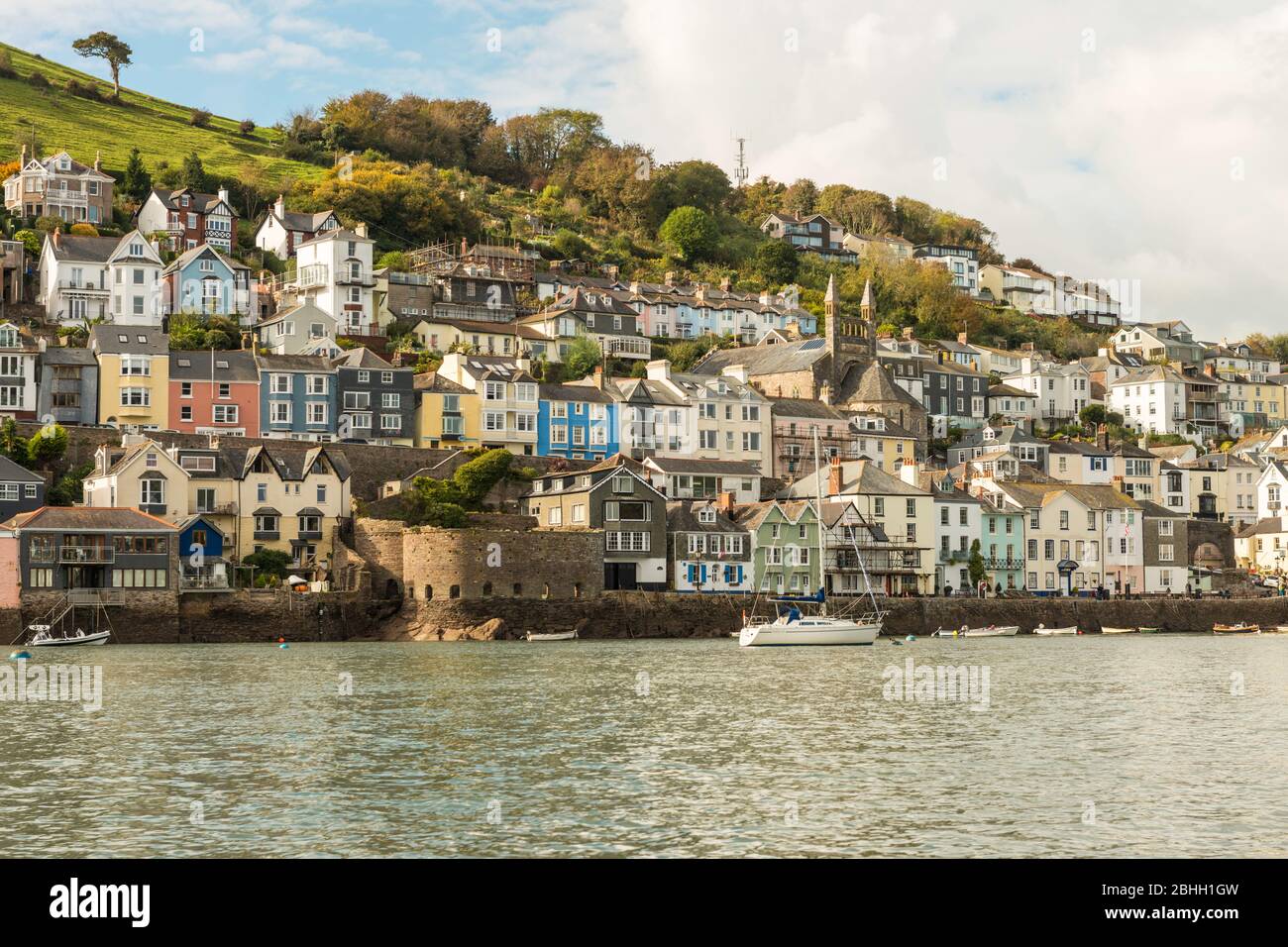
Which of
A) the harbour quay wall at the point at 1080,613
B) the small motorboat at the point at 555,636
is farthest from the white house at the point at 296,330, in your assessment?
the harbour quay wall at the point at 1080,613

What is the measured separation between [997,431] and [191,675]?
75913 mm

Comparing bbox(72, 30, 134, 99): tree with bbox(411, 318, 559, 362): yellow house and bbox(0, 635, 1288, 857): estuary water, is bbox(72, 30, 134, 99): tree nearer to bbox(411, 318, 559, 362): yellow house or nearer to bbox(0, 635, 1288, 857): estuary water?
bbox(411, 318, 559, 362): yellow house

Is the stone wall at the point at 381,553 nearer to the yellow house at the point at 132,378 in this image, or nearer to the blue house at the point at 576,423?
the yellow house at the point at 132,378

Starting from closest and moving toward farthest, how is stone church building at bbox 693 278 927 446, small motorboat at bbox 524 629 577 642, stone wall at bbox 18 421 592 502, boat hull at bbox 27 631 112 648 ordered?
boat hull at bbox 27 631 112 648 < small motorboat at bbox 524 629 577 642 < stone wall at bbox 18 421 592 502 < stone church building at bbox 693 278 927 446

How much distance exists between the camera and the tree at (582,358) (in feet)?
341

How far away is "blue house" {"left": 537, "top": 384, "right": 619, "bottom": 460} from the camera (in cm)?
9125

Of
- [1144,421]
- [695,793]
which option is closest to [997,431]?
[1144,421]

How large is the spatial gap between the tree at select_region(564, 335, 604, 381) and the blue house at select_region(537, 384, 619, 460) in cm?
967

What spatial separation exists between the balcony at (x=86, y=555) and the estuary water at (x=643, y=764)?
1548 centimetres

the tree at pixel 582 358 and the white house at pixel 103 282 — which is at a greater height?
the white house at pixel 103 282

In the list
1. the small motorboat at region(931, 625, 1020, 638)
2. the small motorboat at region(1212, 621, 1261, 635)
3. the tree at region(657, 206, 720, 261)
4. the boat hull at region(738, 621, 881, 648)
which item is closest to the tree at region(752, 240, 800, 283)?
the tree at region(657, 206, 720, 261)

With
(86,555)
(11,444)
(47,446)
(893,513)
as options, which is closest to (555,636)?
(86,555)
